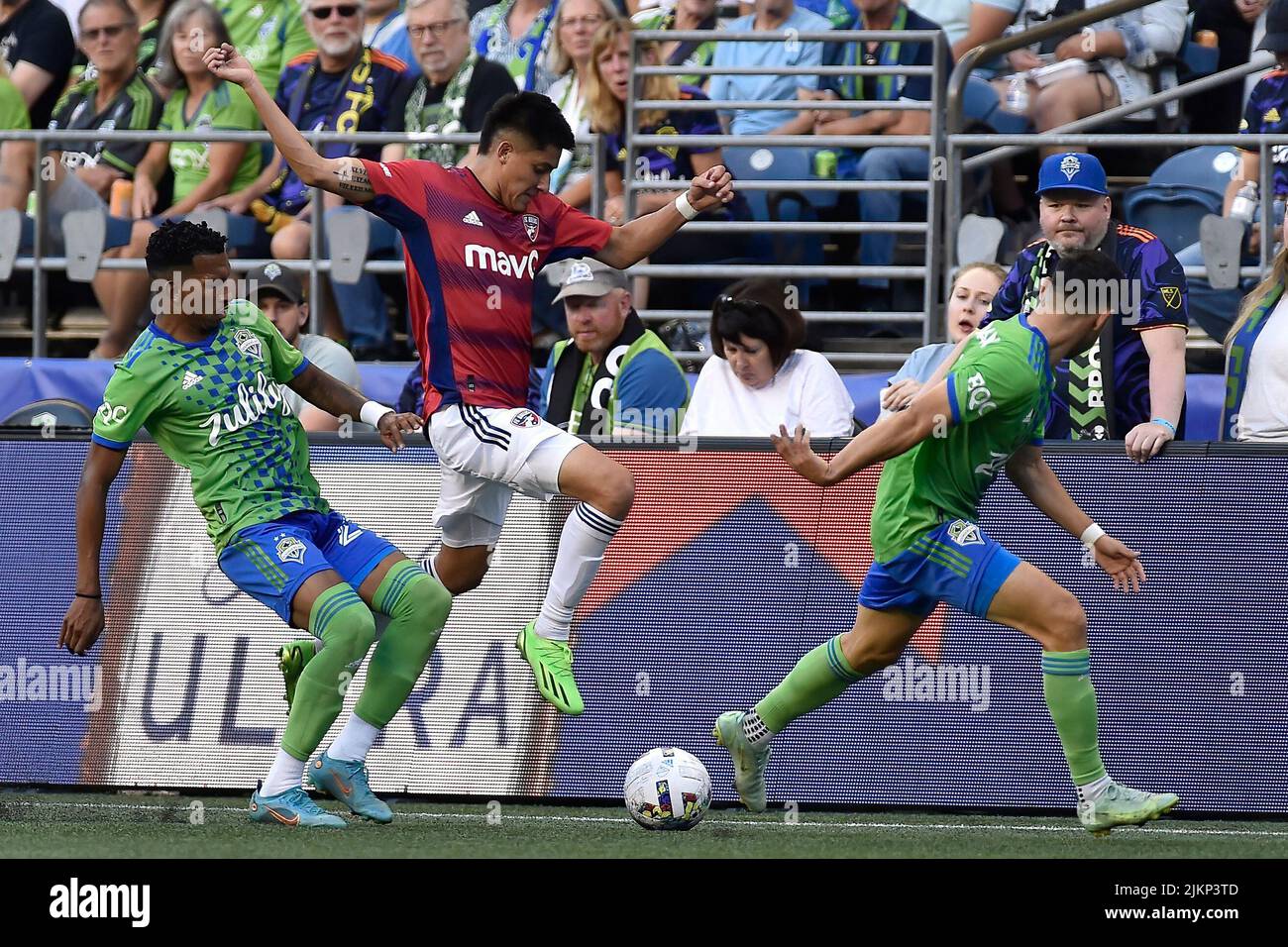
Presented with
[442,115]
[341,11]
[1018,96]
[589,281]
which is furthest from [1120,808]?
[341,11]

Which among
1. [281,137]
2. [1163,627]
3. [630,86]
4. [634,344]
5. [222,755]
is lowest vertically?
[222,755]

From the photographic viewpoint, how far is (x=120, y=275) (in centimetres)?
1234

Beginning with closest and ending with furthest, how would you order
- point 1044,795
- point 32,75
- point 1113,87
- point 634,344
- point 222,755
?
point 1044,795, point 222,755, point 634,344, point 1113,87, point 32,75

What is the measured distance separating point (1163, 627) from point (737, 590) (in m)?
1.78

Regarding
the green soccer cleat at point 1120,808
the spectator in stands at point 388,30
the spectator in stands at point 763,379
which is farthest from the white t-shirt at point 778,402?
the spectator in stands at point 388,30

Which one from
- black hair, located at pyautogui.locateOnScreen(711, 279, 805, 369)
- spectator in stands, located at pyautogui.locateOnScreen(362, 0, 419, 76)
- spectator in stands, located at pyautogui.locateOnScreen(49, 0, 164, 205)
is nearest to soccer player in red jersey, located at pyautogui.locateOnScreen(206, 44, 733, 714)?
black hair, located at pyautogui.locateOnScreen(711, 279, 805, 369)

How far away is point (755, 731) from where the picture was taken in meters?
7.79

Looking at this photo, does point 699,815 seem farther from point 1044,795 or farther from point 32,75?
point 32,75

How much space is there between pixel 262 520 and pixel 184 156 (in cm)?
588

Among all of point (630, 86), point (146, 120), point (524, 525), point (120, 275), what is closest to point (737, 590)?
point (524, 525)

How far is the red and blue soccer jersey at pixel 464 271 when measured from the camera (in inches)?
305

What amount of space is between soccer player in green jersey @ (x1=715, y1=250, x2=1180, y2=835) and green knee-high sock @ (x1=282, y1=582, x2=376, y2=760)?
4.99 ft

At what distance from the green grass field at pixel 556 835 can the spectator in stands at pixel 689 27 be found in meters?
5.52

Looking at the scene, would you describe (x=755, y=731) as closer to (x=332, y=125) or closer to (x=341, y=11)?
(x=332, y=125)
